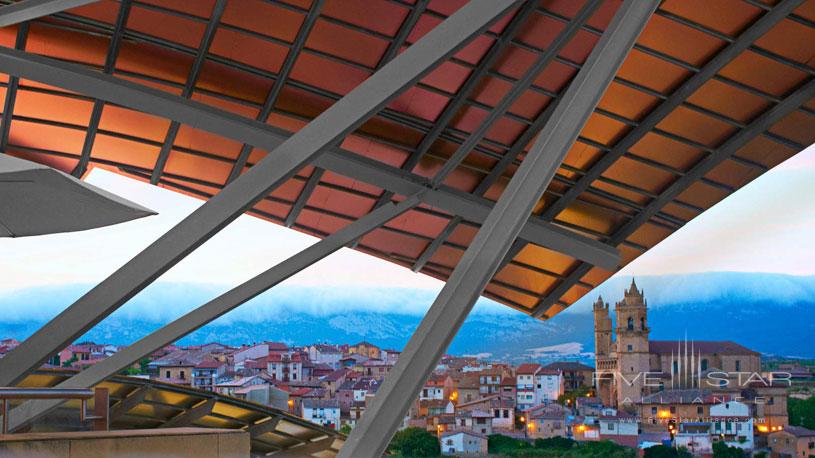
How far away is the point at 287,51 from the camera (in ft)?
76.8

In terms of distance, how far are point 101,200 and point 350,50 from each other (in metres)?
12.2

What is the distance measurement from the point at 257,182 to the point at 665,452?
5005 inches

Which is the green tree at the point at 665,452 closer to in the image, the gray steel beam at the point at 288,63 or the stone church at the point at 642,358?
the stone church at the point at 642,358

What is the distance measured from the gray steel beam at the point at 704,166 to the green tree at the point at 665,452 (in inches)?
3913

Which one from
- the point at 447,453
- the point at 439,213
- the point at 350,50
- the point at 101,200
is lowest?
the point at 447,453

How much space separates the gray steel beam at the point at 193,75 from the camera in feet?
72.5

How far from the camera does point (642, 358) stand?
148m

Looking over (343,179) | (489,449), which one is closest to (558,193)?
(343,179)

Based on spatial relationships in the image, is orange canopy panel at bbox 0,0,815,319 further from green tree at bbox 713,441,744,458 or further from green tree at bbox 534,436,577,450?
green tree at bbox 713,441,744,458

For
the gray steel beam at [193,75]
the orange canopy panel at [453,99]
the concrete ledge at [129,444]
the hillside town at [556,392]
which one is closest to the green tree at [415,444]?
the hillside town at [556,392]

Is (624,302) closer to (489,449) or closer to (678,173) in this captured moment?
(489,449)

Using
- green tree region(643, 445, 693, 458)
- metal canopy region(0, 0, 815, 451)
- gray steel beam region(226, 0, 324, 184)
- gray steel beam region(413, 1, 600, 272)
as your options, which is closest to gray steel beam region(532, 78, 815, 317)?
metal canopy region(0, 0, 815, 451)

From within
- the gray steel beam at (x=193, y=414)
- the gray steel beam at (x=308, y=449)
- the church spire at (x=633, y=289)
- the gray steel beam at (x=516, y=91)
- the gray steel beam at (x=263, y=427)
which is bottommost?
the gray steel beam at (x=308, y=449)

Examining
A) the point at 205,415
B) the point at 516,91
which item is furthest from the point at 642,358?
the point at 516,91
